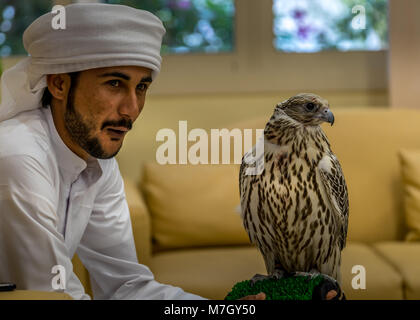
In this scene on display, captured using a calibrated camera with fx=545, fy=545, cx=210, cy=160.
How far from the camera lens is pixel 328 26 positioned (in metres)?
0.89

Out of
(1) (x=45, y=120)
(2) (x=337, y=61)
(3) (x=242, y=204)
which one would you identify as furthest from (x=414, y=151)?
(1) (x=45, y=120)

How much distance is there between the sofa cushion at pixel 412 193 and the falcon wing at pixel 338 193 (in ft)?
0.46

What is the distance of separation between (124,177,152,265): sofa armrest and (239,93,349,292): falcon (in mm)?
188

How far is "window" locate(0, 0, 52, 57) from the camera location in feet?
2.78

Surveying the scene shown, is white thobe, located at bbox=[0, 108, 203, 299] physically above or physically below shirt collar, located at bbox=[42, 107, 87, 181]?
below

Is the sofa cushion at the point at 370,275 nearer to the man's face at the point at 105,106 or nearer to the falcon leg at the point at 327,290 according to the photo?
the falcon leg at the point at 327,290

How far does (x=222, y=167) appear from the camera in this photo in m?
0.81

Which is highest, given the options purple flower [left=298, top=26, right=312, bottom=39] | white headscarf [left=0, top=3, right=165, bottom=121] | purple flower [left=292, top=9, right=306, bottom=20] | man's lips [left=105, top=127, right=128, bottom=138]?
purple flower [left=292, top=9, right=306, bottom=20]

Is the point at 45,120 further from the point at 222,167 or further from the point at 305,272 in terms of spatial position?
the point at 305,272

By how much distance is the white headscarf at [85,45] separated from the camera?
74 cm

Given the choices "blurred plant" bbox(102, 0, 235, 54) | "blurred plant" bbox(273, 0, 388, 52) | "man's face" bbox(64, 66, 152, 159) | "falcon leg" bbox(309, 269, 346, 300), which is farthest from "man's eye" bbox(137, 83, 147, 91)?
"falcon leg" bbox(309, 269, 346, 300)

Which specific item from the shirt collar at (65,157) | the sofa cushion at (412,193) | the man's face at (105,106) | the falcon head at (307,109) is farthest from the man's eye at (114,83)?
the sofa cushion at (412,193)

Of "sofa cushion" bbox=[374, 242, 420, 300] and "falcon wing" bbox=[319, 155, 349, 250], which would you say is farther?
"sofa cushion" bbox=[374, 242, 420, 300]

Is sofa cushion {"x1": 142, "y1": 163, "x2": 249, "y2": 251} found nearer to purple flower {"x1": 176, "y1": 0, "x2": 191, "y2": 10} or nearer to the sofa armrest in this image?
the sofa armrest
